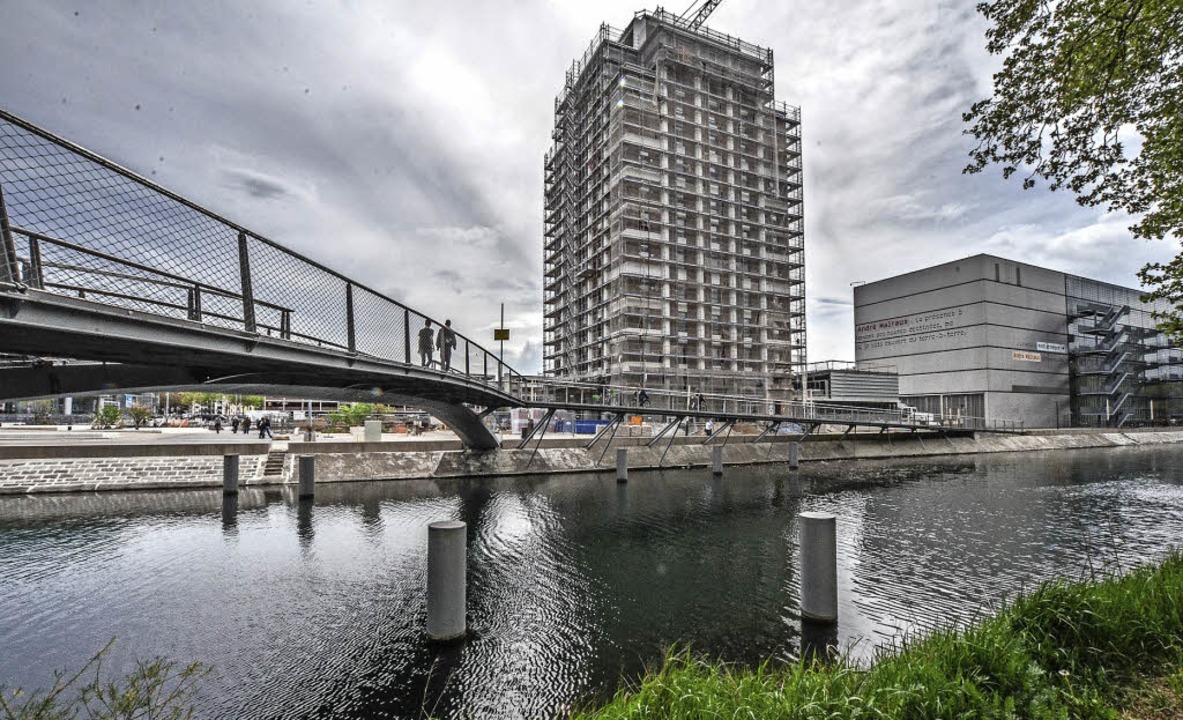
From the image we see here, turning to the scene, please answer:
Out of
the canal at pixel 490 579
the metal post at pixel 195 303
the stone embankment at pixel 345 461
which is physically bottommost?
the canal at pixel 490 579

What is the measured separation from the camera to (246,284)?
7.14m

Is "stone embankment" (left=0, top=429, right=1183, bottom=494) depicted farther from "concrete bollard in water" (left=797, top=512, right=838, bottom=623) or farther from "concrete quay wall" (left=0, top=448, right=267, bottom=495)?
"concrete bollard in water" (left=797, top=512, right=838, bottom=623)

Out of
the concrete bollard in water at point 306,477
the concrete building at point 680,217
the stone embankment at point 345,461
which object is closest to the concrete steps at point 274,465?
the stone embankment at point 345,461

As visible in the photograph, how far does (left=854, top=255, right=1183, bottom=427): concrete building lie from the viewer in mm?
58781

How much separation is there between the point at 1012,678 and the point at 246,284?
918 cm

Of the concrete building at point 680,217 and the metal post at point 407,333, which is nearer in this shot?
the metal post at point 407,333

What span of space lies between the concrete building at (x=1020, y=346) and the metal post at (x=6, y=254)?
70275mm

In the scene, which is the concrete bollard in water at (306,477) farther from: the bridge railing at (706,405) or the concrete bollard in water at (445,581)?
the concrete bollard in water at (445,581)

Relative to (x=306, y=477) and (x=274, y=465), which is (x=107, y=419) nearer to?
(x=274, y=465)

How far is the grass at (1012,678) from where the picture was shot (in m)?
3.88

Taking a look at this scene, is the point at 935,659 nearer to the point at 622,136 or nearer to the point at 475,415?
the point at 475,415

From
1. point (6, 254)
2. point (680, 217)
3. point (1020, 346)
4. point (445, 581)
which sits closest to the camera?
point (6, 254)

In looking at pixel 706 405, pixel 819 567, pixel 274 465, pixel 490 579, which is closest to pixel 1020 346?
pixel 706 405

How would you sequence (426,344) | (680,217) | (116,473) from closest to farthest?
1. (426,344)
2. (116,473)
3. (680,217)
